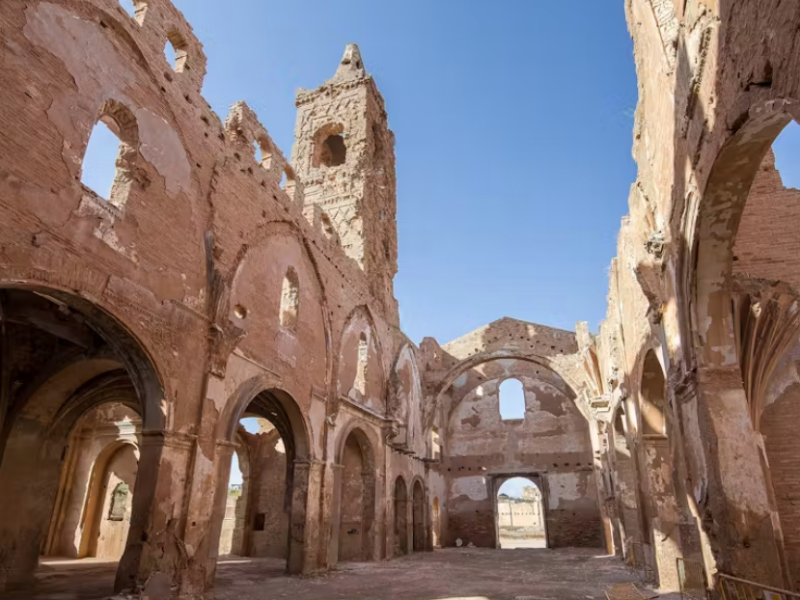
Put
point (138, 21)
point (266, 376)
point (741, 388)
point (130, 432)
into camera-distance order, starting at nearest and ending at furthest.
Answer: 1. point (741, 388)
2. point (138, 21)
3. point (266, 376)
4. point (130, 432)

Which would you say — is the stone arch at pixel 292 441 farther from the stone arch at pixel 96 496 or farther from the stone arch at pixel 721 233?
the stone arch at pixel 721 233

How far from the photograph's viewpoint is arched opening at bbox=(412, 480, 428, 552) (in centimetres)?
1973

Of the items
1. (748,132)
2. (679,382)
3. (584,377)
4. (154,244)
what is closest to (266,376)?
(154,244)

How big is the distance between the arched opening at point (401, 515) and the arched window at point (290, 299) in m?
8.24

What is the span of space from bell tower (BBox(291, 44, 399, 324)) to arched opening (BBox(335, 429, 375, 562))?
479cm

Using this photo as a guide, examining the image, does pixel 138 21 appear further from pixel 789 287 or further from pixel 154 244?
pixel 789 287

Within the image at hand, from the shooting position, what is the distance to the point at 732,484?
666 cm

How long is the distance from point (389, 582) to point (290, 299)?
6.22m

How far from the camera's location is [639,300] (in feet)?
38.1

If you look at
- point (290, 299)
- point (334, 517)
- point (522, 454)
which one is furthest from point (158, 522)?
point (522, 454)

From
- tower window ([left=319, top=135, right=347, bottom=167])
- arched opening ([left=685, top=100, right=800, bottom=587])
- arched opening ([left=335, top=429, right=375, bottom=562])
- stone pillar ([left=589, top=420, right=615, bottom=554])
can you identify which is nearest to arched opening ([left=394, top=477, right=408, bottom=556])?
arched opening ([left=335, top=429, right=375, bottom=562])

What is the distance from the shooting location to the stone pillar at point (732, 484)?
6.33m

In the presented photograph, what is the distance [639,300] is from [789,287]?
12.5ft

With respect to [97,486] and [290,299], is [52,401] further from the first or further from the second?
[97,486]
